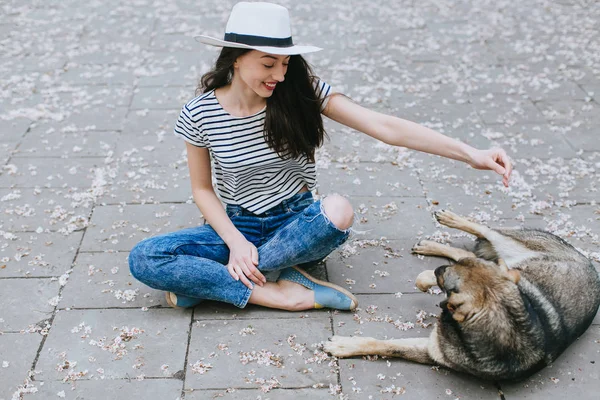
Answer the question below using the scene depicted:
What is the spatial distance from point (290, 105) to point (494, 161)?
3.56 feet

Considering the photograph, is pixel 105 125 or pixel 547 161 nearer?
pixel 547 161

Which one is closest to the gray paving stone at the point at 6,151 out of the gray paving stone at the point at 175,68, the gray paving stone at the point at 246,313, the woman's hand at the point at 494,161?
the gray paving stone at the point at 175,68

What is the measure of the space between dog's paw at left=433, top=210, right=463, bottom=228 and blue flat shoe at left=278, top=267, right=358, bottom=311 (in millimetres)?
959

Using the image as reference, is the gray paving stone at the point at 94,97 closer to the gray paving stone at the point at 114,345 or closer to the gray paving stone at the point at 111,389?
the gray paving stone at the point at 114,345

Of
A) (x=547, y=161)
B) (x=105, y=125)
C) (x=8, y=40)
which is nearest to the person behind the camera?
(x=547, y=161)

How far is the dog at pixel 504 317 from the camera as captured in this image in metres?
3.04

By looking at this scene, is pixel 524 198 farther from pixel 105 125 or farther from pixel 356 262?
pixel 105 125

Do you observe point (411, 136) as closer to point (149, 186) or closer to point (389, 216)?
point (389, 216)

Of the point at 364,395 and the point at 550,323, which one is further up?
the point at 550,323

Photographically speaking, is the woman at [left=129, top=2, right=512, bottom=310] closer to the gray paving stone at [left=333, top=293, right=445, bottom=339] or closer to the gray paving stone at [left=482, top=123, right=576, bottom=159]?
the gray paving stone at [left=333, top=293, right=445, bottom=339]

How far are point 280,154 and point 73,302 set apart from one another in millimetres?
1424

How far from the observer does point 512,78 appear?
7230mm

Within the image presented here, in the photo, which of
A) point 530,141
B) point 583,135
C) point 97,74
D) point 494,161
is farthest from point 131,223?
point 583,135

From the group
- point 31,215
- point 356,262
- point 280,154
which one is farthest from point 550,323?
point 31,215
